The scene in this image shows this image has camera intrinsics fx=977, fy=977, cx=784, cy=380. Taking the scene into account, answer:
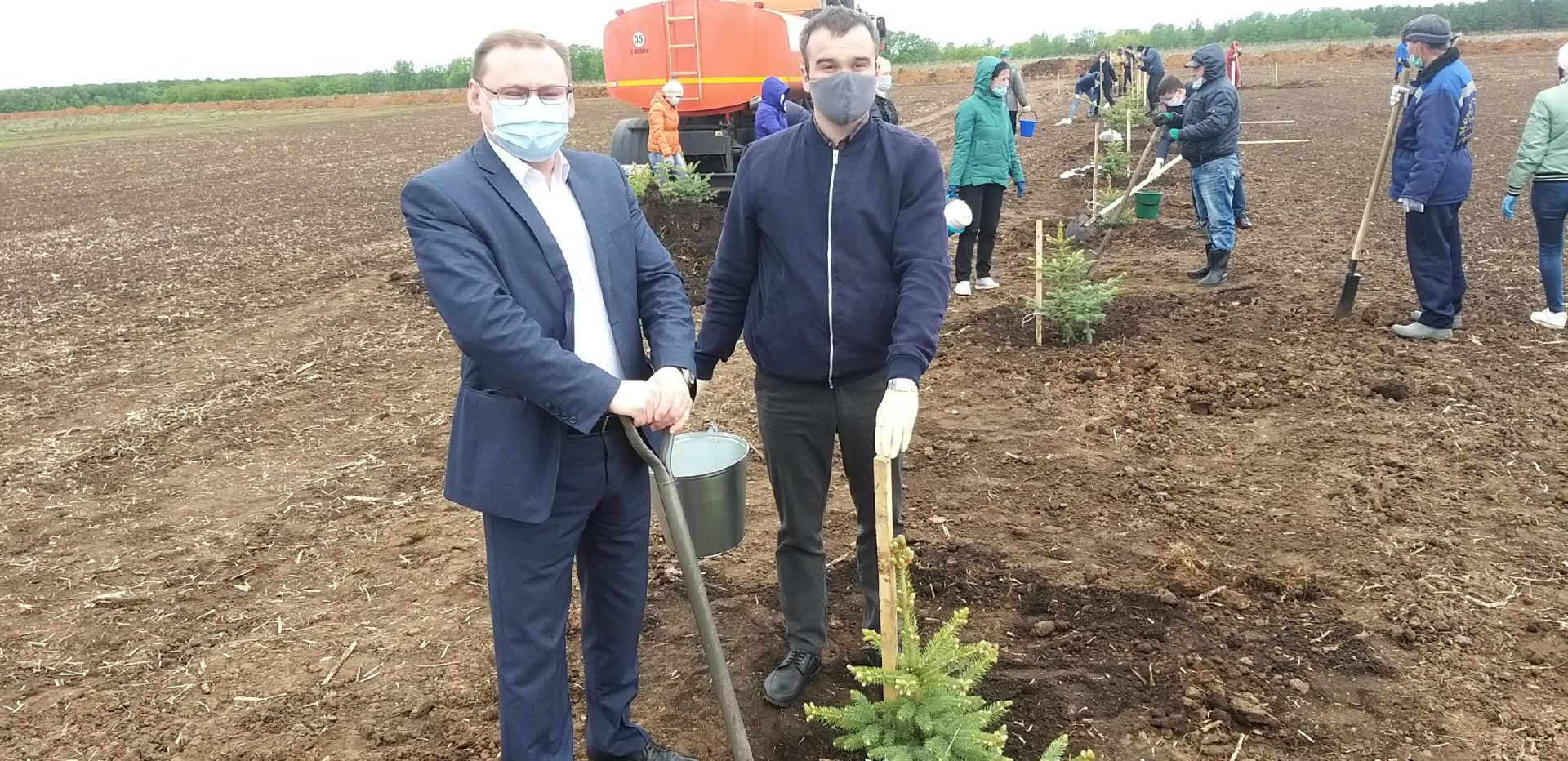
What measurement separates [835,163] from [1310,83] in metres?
31.7

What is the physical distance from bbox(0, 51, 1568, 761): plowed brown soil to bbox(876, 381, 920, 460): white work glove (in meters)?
1.08

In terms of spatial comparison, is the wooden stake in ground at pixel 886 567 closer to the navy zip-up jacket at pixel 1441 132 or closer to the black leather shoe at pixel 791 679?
the black leather shoe at pixel 791 679

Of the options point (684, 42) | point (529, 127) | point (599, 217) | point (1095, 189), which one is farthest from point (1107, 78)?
point (529, 127)

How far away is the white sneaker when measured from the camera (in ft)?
20.6

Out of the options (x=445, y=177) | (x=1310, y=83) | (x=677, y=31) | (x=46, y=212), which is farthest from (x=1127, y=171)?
(x=1310, y=83)

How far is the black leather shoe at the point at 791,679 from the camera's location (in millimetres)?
3125

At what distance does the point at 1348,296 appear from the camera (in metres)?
6.66

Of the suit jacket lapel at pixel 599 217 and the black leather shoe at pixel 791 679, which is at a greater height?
the suit jacket lapel at pixel 599 217

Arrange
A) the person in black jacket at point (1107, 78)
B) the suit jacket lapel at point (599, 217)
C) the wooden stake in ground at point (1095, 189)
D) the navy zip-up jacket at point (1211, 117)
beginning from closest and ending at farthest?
the suit jacket lapel at point (599, 217), the navy zip-up jacket at point (1211, 117), the wooden stake in ground at point (1095, 189), the person in black jacket at point (1107, 78)

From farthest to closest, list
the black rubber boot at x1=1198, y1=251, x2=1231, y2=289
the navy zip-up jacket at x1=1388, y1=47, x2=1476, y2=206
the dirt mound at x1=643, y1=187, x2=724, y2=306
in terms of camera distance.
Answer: the dirt mound at x1=643, y1=187, x2=724, y2=306 < the black rubber boot at x1=1198, y1=251, x2=1231, y2=289 < the navy zip-up jacket at x1=1388, y1=47, x2=1476, y2=206

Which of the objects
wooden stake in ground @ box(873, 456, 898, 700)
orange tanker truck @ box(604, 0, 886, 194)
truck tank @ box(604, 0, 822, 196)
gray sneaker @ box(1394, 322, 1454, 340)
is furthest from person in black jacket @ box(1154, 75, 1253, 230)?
wooden stake in ground @ box(873, 456, 898, 700)

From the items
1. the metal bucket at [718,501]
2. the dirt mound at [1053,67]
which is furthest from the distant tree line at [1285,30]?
the metal bucket at [718,501]

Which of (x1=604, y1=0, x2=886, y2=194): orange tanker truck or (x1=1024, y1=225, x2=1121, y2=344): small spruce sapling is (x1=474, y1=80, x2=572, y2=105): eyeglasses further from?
(x1=604, y1=0, x2=886, y2=194): orange tanker truck

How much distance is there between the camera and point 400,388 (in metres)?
6.49
